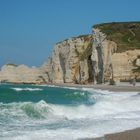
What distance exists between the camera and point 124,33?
79875mm

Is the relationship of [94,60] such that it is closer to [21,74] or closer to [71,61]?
[71,61]

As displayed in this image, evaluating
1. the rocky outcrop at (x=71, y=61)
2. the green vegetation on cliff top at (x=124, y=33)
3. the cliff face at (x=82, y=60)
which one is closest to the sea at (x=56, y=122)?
the cliff face at (x=82, y=60)

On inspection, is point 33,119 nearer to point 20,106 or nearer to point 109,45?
point 20,106

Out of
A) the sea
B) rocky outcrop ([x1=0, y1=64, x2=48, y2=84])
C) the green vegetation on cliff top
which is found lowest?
the sea

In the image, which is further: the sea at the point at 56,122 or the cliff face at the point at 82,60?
the cliff face at the point at 82,60

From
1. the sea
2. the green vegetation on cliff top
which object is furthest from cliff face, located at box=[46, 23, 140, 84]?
the sea

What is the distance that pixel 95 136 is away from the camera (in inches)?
552

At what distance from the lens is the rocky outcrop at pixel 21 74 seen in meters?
88.2

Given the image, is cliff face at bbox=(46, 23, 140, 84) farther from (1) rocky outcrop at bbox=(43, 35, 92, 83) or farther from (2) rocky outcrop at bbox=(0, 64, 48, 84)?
(2) rocky outcrop at bbox=(0, 64, 48, 84)

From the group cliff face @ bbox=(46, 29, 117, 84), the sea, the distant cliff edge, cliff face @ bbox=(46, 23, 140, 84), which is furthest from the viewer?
cliff face @ bbox=(46, 29, 117, 84)

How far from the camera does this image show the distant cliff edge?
62.6 meters

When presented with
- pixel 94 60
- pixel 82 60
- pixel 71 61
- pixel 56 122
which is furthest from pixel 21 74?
pixel 56 122

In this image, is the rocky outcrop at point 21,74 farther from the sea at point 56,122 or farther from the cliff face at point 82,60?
the sea at point 56,122

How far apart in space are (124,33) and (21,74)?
2627cm
